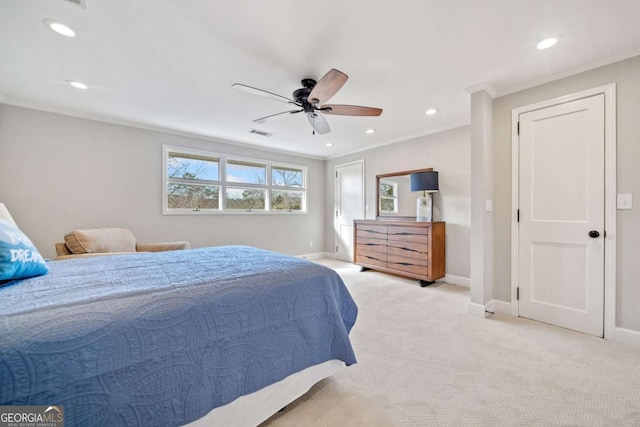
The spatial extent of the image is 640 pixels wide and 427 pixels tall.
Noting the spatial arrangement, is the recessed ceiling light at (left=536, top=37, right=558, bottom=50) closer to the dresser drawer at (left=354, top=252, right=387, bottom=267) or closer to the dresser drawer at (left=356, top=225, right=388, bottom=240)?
the dresser drawer at (left=356, top=225, right=388, bottom=240)

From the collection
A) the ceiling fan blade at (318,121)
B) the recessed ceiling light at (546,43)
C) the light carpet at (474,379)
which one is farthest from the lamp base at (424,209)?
the recessed ceiling light at (546,43)

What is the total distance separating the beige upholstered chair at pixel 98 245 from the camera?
2789 millimetres

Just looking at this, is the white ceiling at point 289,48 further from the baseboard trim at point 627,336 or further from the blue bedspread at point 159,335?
the baseboard trim at point 627,336

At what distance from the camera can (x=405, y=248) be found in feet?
13.3

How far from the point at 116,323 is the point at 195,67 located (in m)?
2.27

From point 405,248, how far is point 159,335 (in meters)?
3.65

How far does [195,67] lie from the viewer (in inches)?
92.0

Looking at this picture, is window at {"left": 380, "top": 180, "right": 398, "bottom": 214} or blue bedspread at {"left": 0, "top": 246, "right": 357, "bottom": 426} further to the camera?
window at {"left": 380, "top": 180, "right": 398, "bottom": 214}

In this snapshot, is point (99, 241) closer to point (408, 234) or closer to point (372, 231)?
point (372, 231)

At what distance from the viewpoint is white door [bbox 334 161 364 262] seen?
547 centimetres

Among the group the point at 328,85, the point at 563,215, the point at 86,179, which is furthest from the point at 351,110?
the point at 86,179

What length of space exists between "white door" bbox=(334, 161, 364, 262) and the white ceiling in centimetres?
237

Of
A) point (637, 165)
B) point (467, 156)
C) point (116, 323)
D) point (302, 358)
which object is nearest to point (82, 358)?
point (116, 323)

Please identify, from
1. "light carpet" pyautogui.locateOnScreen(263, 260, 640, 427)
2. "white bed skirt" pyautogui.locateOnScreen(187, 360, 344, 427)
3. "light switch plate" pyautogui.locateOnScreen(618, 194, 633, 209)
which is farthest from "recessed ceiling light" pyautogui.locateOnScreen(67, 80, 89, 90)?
"light switch plate" pyautogui.locateOnScreen(618, 194, 633, 209)
